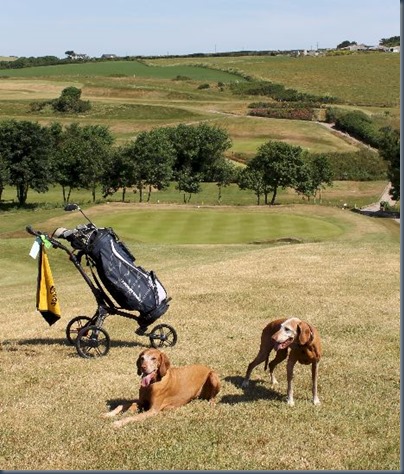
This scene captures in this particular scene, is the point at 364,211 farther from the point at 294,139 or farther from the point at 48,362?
the point at 48,362

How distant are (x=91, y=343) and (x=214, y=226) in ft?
99.2

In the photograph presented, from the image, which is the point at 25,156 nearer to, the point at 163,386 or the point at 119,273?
the point at 119,273

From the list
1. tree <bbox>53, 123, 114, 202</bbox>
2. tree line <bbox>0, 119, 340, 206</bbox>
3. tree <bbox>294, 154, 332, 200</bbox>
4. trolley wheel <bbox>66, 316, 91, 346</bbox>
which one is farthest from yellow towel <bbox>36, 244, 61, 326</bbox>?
tree <bbox>294, 154, 332, 200</bbox>

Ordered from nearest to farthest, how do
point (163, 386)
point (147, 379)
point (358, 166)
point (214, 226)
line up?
1. point (147, 379)
2. point (163, 386)
3. point (214, 226)
4. point (358, 166)

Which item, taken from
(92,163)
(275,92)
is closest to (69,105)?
(275,92)

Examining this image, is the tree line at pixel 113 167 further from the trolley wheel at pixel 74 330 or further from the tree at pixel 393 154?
the trolley wheel at pixel 74 330

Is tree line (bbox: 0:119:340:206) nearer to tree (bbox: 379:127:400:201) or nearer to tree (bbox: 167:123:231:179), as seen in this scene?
tree (bbox: 379:127:400:201)

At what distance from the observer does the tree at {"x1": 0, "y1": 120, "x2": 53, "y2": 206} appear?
73.2 m

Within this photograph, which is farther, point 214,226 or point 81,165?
point 81,165

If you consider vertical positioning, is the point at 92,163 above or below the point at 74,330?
above

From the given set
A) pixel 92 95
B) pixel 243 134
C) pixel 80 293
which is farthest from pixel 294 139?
pixel 80 293

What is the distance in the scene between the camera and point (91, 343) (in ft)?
48.0

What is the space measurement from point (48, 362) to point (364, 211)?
5927 cm

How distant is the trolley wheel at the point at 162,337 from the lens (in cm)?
1520
